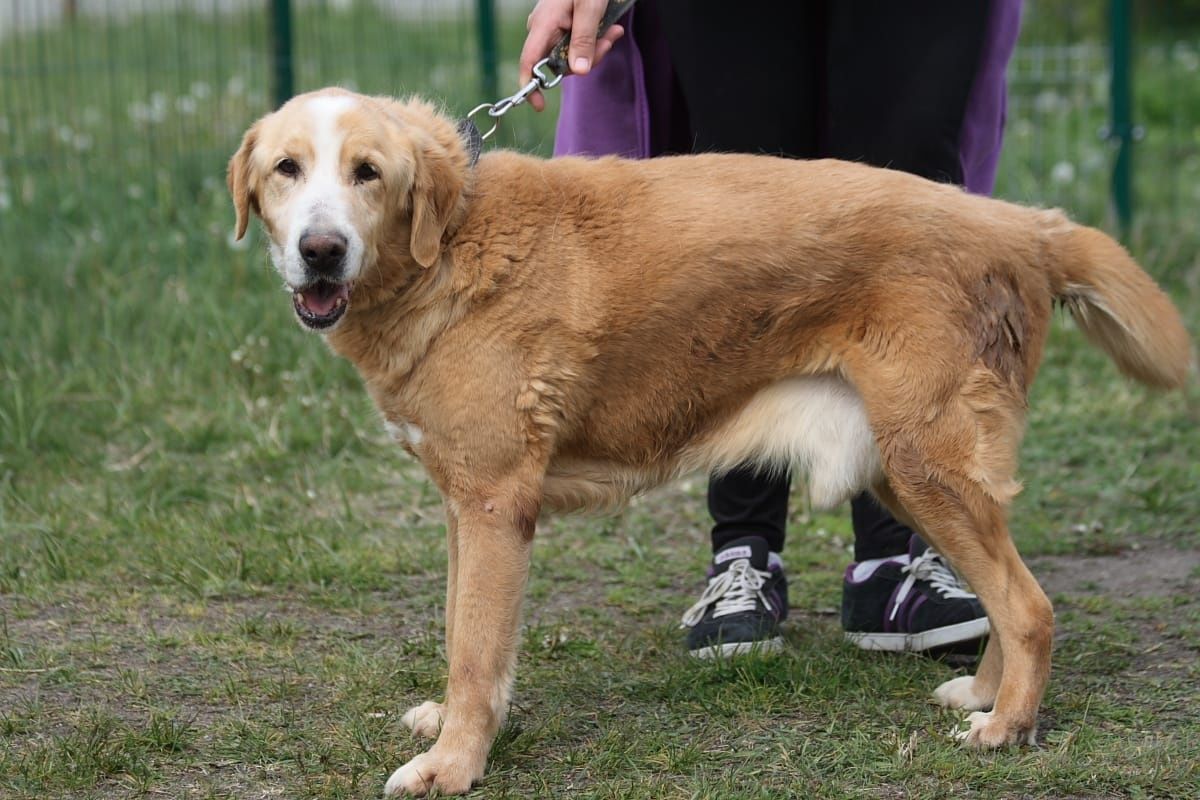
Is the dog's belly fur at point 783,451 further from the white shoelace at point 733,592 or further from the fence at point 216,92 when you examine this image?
the fence at point 216,92

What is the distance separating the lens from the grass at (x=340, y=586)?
294cm

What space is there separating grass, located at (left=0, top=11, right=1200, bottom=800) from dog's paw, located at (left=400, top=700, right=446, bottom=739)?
0.05 metres

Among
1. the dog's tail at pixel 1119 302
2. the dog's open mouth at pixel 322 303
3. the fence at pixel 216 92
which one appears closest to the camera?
the dog's open mouth at pixel 322 303

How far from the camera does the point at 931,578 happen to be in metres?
3.58

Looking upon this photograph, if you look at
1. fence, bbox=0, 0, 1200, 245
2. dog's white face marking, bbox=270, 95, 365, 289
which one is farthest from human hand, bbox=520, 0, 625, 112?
fence, bbox=0, 0, 1200, 245

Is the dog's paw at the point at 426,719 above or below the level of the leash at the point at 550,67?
below

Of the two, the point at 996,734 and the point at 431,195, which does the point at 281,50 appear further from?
the point at 996,734

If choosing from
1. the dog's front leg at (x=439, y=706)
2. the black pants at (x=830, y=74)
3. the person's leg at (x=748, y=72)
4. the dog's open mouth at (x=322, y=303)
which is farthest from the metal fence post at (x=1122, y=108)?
the dog's open mouth at (x=322, y=303)

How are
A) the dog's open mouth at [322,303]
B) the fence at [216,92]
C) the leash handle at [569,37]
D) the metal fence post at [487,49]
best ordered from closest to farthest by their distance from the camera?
the dog's open mouth at [322,303], the leash handle at [569,37], the fence at [216,92], the metal fence post at [487,49]

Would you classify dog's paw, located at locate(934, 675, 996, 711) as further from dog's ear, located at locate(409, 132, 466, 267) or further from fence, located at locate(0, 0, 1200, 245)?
fence, located at locate(0, 0, 1200, 245)

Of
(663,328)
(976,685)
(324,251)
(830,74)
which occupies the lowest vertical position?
(976,685)

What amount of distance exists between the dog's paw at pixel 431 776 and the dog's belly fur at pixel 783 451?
1.91ft

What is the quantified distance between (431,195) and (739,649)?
51.8 inches

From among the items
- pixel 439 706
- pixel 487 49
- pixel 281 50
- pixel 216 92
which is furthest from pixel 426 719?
pixel 487 49
